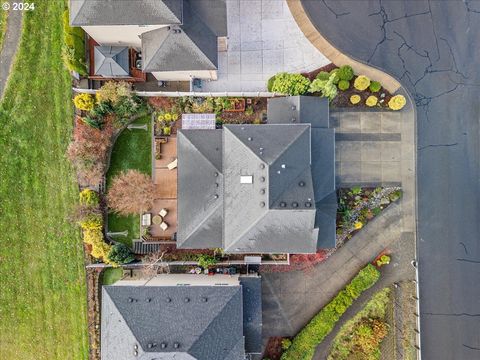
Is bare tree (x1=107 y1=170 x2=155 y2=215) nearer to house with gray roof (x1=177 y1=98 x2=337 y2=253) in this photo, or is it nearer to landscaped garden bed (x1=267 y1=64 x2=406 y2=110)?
house with gray roof (x1=177 y1=98 x2=337 y2=253)

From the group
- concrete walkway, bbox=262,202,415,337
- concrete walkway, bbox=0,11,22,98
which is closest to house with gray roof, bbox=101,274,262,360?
concrete walkway, bbox=262,202,415,337

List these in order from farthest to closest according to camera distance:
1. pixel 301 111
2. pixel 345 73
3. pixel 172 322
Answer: pixel 345 73 < pixel 301 111 < pixel 172 322

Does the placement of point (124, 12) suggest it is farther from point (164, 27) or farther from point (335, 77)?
point (335, 77)

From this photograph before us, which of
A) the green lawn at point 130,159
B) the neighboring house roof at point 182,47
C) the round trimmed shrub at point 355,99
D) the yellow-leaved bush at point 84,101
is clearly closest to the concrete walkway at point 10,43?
the yellow-leaved bush at point 84,101

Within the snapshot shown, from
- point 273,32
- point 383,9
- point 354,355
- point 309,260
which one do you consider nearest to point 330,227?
point 309,260

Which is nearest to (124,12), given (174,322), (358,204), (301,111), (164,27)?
(164,27)

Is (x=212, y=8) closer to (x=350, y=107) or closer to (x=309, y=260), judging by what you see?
(x=350, y=107)
